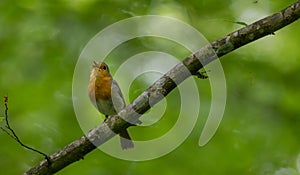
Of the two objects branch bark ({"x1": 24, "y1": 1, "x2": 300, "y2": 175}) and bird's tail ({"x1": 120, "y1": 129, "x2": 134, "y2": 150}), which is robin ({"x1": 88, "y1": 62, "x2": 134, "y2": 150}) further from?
branch bark ({"x1": 24, "y1": 1, "x2": 300, "y2": 175})

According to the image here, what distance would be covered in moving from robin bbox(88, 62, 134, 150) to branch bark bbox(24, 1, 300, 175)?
1.53 m

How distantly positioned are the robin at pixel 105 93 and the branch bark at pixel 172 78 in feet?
5.01

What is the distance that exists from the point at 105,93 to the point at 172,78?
210 centimetres

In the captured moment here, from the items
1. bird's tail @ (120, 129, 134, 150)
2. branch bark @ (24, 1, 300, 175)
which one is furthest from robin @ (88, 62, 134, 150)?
branch bark @ (24, 1, 300, 175)

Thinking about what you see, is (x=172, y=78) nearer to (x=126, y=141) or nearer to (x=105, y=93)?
(x=126, y=141)

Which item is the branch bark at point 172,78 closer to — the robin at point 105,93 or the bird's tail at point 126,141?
the bird's tail at point 126,141

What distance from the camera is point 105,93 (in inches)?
208

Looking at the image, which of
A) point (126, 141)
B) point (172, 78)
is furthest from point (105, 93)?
point (172, 78)

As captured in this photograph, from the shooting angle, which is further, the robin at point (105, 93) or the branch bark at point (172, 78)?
the robin at point (105, 93)

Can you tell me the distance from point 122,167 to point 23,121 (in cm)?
93

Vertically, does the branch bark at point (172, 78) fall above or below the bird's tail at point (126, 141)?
below

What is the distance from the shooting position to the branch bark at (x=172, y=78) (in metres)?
3.02

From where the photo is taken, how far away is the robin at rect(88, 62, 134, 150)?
511 cm

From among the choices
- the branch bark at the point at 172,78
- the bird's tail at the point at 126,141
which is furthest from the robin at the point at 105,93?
the branch bark at the point at 172,78
